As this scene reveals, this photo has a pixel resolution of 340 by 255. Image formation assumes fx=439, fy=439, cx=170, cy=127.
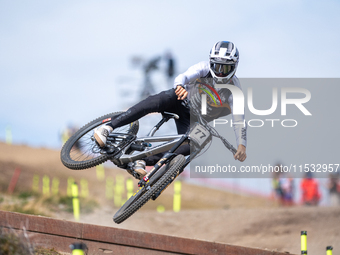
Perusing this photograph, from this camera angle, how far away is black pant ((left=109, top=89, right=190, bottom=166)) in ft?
22.2

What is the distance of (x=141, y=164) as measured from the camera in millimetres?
6781

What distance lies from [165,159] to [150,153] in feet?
→ 0.86

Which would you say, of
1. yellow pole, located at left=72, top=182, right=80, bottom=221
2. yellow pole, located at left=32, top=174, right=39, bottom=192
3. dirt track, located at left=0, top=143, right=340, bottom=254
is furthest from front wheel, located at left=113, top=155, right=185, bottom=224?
yellow pole, located at left=32, top=174, right=39, bottom=192

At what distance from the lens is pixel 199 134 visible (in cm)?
667

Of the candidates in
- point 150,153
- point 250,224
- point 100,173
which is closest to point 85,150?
point 150,153

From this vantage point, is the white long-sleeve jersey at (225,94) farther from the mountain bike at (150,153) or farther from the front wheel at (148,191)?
the front wheel at (148,191)

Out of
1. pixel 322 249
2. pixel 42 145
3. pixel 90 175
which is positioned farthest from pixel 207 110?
pixel 42 145

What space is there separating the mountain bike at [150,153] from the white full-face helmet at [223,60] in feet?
2.29

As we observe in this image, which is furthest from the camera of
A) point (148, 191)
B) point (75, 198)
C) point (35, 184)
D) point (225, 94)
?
point (35, 184)

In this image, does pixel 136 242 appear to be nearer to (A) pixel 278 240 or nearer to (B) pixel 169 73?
(A) pixel 278 240

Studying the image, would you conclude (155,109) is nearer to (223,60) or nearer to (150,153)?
(150,153)

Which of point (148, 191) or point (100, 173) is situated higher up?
point (148, 191)

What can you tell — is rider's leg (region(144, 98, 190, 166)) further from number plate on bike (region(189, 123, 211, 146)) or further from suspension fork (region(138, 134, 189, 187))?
number plate on bike (region(189, 123, 211, 146))

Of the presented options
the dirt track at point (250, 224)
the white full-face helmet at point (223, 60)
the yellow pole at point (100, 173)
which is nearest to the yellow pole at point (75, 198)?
the dirt track at point (250, 224)
